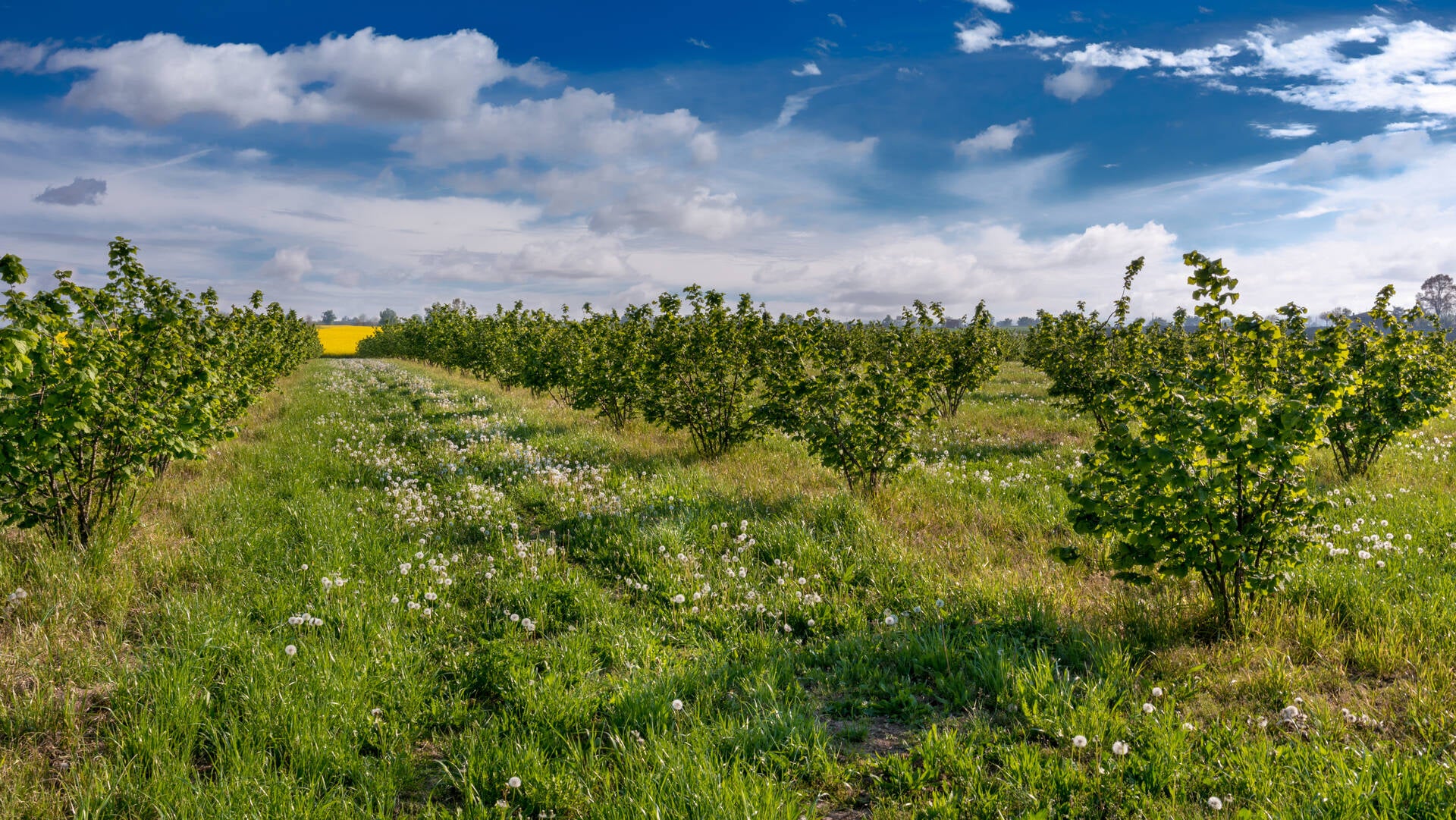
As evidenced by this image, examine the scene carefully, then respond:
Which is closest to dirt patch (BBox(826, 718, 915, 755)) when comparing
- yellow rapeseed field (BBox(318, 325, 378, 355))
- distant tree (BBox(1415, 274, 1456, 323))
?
yellow rapeseed field (BBox(318, 325, 378, 355))

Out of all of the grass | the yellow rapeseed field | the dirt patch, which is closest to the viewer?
the grass

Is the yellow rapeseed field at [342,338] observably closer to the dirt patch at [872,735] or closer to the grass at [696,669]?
the grass at [696,669]

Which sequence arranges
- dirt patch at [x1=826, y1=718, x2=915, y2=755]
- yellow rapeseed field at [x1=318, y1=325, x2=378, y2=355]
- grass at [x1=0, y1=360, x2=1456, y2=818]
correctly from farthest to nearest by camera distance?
yellow rapeseed field at [x1=318, y1=325, x2=378, y2=355]
dirt patch at [x1=826, y1=718, x2=915, y2=755]
grass at [x1=0, y1=360, x2=1456, y2=818]

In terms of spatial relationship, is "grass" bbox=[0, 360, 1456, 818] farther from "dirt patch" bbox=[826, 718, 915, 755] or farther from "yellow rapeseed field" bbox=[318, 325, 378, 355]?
"yellow rapeseed field" bbox=[318, 325, 378, 355]

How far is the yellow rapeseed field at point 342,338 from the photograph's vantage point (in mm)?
91688

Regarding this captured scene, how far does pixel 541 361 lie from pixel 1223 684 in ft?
57.0

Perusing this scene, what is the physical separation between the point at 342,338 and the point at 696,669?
376 ft

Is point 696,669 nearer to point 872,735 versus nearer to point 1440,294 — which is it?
point 872,735

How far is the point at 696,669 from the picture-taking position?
14.2 ft

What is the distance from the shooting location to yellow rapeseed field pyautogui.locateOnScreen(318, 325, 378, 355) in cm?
9169

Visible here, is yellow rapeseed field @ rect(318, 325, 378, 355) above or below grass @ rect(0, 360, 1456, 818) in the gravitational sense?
above

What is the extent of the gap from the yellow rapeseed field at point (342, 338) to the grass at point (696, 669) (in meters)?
92.6

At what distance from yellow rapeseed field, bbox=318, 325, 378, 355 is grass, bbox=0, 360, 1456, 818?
92575mm

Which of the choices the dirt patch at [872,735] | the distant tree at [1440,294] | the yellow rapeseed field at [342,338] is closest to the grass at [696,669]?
the dirt patch at [872,735]
